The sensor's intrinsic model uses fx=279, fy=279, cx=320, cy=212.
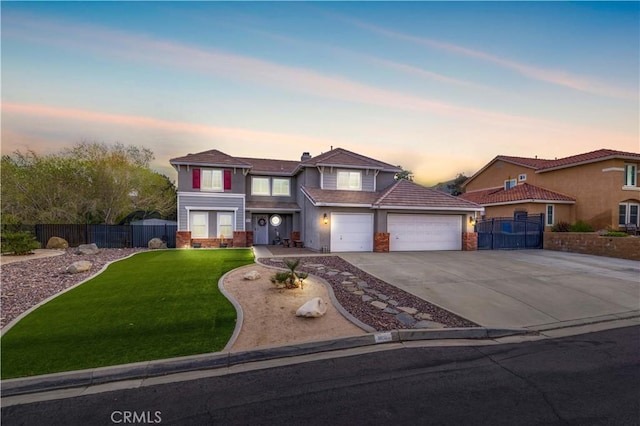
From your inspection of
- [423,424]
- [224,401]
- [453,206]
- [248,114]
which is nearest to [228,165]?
[248,114]

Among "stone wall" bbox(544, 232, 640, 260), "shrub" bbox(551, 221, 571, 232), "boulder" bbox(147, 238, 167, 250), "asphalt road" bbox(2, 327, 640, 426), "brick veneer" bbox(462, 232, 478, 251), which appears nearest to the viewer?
"asphalt road" bbox(2, 327, 640, 426)

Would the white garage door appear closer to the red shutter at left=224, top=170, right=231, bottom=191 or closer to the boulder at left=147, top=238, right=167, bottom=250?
the red shutter at left=224, top=170, right=231, bottom=191

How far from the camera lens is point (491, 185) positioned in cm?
3103

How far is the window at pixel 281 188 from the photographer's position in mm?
22016

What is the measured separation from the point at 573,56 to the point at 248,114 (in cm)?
1740

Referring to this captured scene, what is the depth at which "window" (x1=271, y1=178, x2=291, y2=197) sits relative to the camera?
22.0 meters

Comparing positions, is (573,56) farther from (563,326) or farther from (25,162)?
(25,162)

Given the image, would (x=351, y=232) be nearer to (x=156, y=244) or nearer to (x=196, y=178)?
(x=196, y=178)

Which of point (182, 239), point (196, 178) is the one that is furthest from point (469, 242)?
point (182, 239)

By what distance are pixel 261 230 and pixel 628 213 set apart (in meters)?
28.2

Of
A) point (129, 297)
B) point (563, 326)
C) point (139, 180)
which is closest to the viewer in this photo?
point (563, 326)

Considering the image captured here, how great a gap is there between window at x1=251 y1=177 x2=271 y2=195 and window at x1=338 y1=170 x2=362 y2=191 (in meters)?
6.14

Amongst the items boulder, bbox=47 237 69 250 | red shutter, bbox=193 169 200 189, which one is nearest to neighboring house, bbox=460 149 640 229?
red shutter, bbox=193 169 200 189

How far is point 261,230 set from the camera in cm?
2202
